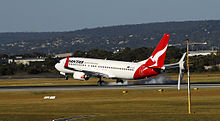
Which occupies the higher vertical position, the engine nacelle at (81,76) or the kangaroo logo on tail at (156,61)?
the kangaroo logo on tail at (156,61)

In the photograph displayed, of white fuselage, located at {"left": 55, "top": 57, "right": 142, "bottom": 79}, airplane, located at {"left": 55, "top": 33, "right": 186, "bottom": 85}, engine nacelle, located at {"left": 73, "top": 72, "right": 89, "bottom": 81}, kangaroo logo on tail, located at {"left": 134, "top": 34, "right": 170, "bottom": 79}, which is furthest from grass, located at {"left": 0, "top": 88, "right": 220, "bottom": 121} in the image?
engine nacelle, located at {"left": 73, "top": 72, "right": 89, "bottom": 81}

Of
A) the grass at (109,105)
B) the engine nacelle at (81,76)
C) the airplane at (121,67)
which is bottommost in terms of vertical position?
the grass at (109,105)

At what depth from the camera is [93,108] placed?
2271 inches

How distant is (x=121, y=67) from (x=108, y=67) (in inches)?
110

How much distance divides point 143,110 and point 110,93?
19.5m

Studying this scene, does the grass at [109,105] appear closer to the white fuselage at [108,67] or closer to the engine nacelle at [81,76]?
the white fuselage at [108,67]

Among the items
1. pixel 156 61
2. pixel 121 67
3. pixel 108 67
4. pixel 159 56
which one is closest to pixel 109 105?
pixel 156 61

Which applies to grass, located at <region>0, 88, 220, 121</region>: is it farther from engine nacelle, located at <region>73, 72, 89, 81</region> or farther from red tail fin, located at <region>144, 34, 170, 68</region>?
engine nacelle, located at <region>73, 72, 89, 81</region>

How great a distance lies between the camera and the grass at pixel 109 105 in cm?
4728

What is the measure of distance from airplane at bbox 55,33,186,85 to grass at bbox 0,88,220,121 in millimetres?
9694

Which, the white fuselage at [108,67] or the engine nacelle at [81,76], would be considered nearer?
the white fuselage at [108,67]

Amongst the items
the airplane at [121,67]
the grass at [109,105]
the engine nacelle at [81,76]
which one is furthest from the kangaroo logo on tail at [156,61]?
the engine nacelle at [81,76]

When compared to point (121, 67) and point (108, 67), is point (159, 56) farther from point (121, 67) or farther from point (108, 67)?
point (108, 67)

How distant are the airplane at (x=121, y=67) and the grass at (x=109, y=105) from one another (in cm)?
969
